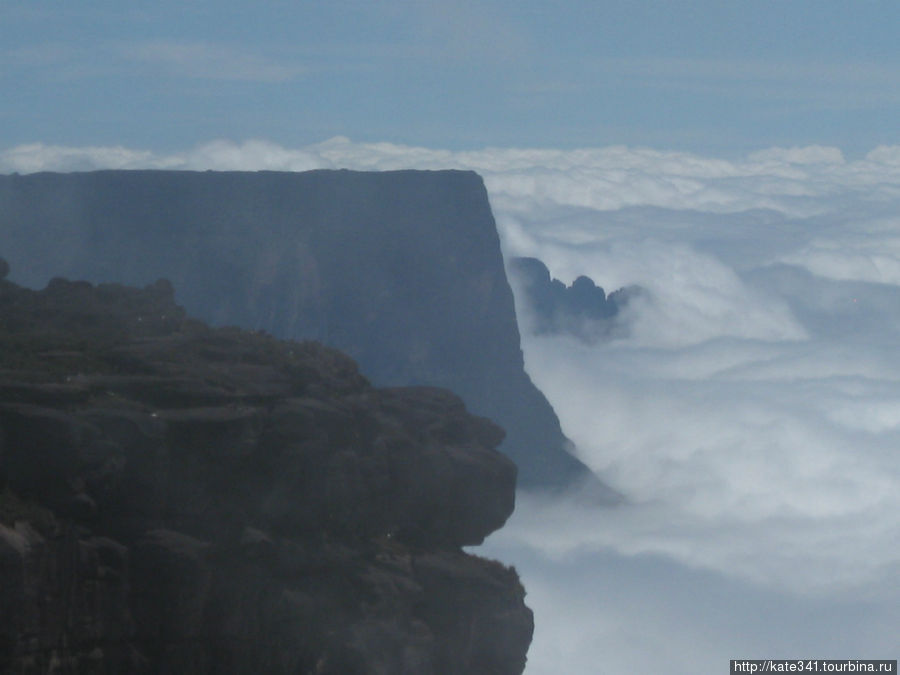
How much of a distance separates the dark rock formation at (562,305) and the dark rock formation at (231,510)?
70.9m

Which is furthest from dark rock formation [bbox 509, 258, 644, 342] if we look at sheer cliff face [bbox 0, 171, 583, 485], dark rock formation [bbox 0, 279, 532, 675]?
dark rock formation [bbox 0, 279, 532, 675]

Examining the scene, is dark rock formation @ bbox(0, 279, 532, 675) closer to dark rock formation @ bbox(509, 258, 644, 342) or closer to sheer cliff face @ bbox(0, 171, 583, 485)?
sheer cliff face @ bbox(0, 171, 583, 485)

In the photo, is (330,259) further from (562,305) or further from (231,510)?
(562,305)

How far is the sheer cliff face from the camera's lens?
50.2 m

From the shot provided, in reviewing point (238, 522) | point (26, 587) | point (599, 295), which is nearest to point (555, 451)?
point (238, 522)

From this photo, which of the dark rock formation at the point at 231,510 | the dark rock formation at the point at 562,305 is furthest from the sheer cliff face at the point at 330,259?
the dark rock formation at the point at 562,305

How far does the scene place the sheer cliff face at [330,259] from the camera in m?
50.2

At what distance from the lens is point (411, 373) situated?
55.5 metres

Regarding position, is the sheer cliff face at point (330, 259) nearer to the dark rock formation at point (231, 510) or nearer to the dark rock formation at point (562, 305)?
the dark rock formation at point (231, 510)

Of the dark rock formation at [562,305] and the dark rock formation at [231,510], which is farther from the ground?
the dark rock formation at [562,305]

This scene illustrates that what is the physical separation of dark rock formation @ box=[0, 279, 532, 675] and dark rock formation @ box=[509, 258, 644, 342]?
70.9 metres

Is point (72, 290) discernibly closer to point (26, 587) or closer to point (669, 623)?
point (26, 587)

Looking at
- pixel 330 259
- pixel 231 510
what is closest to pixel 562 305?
pixel 330 259

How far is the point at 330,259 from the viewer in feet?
182
